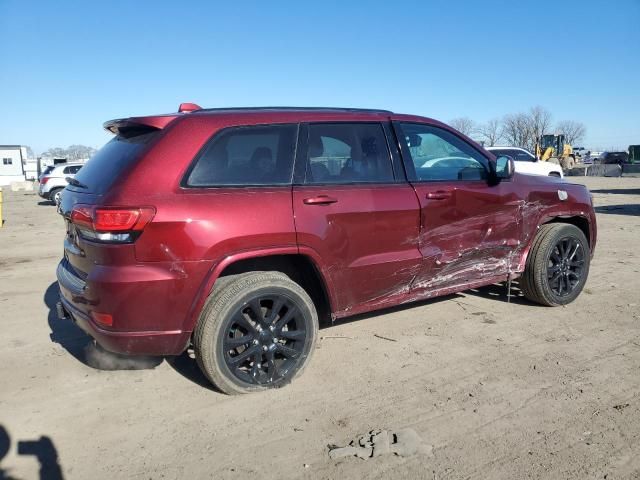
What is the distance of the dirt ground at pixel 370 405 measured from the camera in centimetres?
264

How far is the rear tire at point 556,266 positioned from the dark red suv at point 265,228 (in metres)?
0.56

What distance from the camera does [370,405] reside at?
3.22 metres

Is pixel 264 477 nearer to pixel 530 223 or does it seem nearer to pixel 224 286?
pixel 224 286

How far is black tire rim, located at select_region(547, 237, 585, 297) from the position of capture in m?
4.96

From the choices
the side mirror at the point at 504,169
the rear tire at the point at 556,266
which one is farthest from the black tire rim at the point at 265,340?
the rear tire at the point at 556,266

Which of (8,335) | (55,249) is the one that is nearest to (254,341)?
(8,335)

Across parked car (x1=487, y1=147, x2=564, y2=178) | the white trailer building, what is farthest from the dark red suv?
the white trailer building

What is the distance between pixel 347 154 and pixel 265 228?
98 centimetres

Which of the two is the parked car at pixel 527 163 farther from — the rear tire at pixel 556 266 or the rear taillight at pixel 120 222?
the rear taillight at pixel 120 222

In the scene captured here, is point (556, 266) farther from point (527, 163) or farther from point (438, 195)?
point (527, 163)

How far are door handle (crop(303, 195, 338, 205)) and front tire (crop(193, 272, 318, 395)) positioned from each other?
1.75ft

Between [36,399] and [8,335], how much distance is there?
5.01 ft

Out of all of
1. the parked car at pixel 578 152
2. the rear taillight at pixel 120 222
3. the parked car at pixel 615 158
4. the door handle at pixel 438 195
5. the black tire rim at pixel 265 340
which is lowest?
the black tire rim at pixel 265 340

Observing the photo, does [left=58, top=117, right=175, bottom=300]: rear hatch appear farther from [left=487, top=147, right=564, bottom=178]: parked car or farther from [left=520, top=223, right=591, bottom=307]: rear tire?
[left=487, top=147, right=564, bottom=178]: parked car
